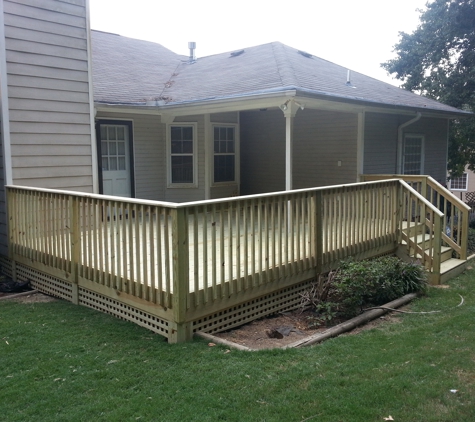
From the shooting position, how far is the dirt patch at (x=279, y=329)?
4863 millimetres

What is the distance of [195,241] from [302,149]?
7.50 m

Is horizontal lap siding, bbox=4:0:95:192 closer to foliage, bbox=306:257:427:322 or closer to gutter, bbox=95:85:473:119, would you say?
gutter, bbox=95:85:473:119

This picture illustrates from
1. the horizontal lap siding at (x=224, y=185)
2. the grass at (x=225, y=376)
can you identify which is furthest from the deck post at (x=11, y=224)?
the horizontal lap siding at (x=224, y=185)

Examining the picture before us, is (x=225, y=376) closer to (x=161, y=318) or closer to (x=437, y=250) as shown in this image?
(x=161, y=318)

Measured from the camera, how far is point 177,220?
4.39 meters

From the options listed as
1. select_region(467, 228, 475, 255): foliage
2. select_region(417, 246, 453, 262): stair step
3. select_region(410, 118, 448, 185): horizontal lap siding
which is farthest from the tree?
select_region(417, 246, 453, 262): stair step

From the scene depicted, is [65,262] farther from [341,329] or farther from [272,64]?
[272,64]

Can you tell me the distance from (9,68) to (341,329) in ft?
17.6

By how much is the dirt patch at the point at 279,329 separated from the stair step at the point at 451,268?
2.21 meters

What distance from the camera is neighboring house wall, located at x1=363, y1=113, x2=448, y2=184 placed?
10.9m

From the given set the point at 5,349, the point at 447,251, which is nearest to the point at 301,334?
the point at 5,349

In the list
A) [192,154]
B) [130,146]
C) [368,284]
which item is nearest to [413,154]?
[192,154]

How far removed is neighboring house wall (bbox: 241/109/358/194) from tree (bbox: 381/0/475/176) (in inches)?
263

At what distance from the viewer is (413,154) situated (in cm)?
1272
